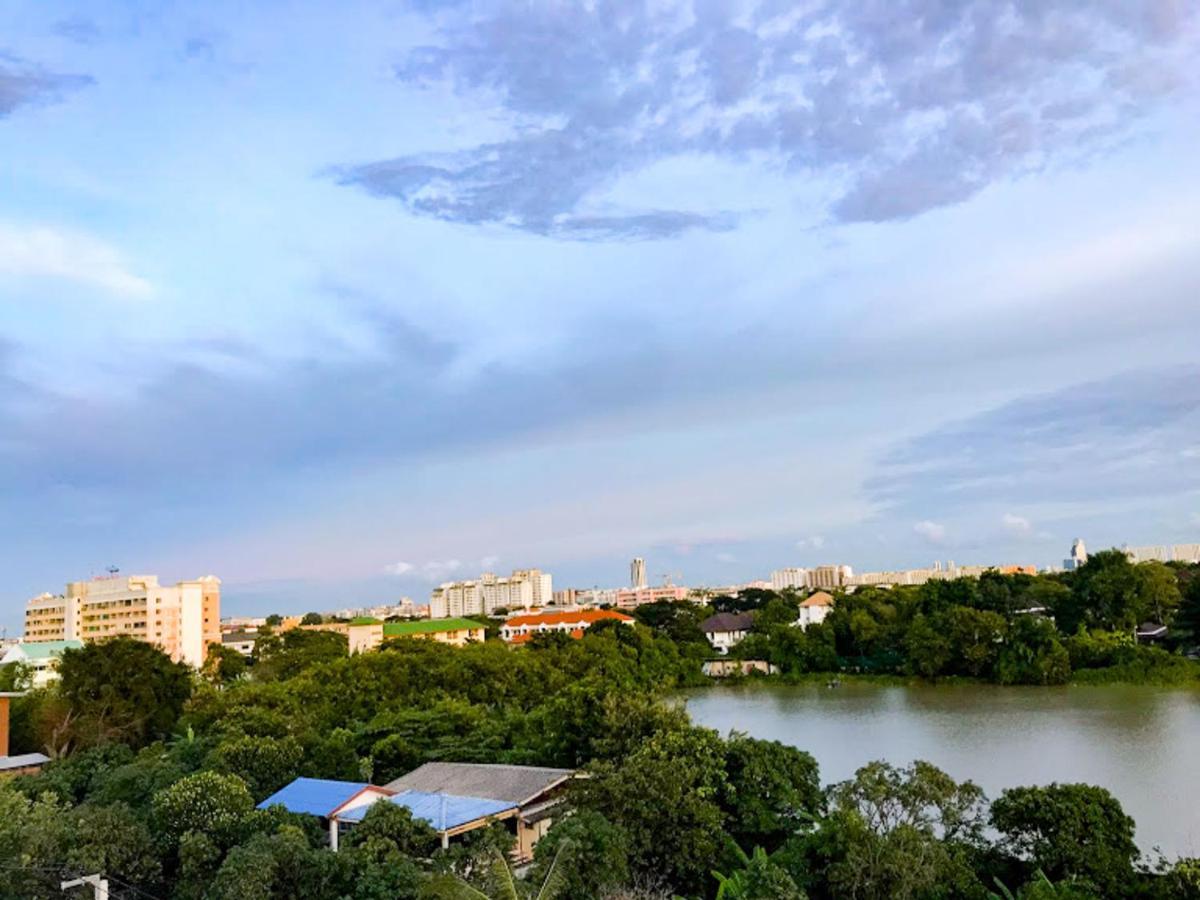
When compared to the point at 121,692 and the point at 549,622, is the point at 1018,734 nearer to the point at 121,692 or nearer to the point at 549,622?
the point at 121,692

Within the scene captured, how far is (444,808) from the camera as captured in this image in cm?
1143

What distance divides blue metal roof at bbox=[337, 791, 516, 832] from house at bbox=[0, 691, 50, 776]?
9784 mm

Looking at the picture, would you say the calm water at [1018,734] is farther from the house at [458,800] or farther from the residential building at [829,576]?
the residential building at [829,576]

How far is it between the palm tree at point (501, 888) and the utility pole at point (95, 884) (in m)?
4.05

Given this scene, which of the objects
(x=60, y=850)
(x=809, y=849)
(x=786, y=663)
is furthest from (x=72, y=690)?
(x=786, y=663)

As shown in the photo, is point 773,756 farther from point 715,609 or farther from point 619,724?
point 715,609

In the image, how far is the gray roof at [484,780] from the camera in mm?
12249

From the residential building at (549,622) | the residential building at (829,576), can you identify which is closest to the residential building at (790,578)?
the residential building at (829,576)

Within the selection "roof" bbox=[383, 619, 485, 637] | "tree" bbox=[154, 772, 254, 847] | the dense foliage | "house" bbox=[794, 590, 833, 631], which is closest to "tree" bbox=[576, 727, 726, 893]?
the dense foliage

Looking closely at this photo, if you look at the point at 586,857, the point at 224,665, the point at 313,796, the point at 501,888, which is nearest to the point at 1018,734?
the point at 586,857

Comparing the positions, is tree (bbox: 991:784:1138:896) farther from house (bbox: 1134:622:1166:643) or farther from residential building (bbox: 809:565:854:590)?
residential building (bbox: 809:565:854:590)

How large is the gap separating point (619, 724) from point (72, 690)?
1420 cm

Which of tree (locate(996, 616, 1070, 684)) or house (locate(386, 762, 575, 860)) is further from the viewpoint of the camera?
tree (locate(996, 616, 1070, 684))

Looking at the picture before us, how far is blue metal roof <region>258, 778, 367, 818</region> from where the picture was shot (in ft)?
38.9
